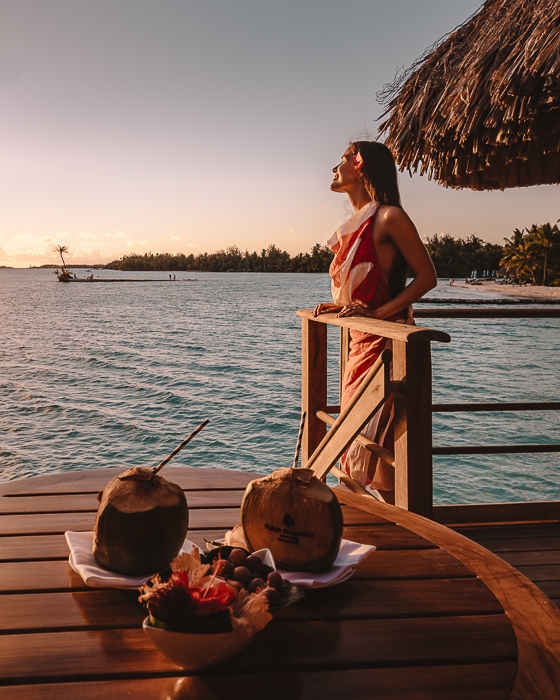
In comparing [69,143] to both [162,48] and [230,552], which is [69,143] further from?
[230,552]

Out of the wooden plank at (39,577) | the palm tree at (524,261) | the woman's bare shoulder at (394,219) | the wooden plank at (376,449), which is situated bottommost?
the wooden plank at (376,449)

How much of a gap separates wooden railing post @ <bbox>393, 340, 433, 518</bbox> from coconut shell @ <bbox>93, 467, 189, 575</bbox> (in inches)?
38.7

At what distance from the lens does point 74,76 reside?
1983 cm

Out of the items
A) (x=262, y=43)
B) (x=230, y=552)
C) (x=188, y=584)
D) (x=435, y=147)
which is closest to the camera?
(x=188, y=584)

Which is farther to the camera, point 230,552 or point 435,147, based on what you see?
point 435,147

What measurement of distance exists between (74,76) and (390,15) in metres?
11.9

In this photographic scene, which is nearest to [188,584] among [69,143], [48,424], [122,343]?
[48,424]

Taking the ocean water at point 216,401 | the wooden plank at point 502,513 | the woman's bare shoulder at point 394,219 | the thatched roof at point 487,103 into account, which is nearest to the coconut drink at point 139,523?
the woman's bare shoulder at point 394,219

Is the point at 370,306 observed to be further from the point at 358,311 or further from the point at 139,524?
the point at 139,524

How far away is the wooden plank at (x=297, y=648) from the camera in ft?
2.44

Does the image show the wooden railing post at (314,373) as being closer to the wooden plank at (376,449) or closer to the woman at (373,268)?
the woman at (373,268)

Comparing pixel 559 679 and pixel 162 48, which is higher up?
pixel 162 48

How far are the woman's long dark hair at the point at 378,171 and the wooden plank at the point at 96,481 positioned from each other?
49.5 inches

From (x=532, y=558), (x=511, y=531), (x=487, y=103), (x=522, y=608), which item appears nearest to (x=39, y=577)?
(x=522, y=608)
